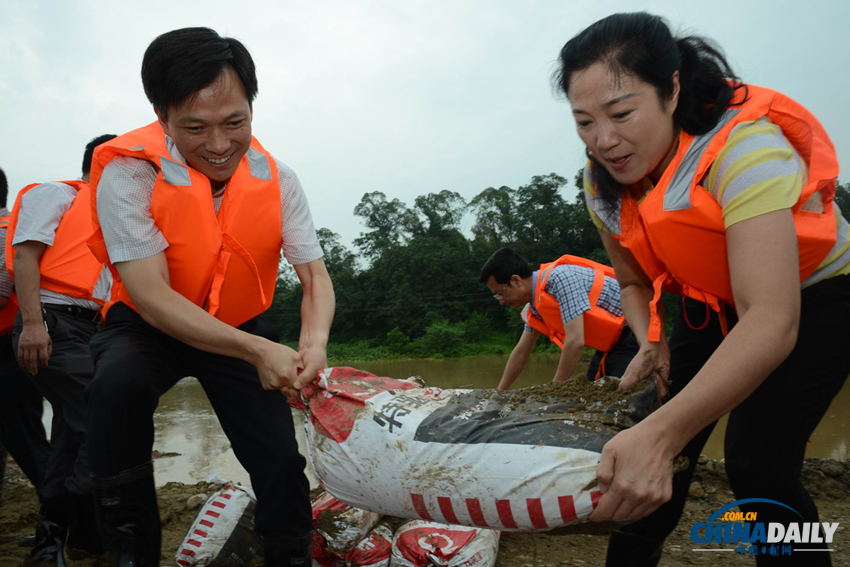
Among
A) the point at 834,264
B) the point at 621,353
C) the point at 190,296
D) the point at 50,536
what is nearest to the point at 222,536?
the point at 50,536

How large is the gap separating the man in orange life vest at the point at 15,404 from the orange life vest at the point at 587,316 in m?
3.22

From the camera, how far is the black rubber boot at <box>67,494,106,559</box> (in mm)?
2740

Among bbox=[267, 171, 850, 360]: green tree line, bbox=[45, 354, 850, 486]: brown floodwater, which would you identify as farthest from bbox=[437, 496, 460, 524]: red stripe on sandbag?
bbox=[267, 171, 850, 360]: green tree line

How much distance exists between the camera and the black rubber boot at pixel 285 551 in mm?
1964

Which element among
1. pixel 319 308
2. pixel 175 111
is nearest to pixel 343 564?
pixel 319 308

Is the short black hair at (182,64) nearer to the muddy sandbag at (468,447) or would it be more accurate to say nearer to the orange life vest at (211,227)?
the orange life vest at (211,227)

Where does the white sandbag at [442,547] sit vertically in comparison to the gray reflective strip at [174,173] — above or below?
below

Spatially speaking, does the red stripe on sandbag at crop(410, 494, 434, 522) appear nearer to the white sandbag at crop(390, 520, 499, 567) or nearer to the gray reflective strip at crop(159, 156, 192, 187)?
the white sandbag at crop(390, 520, 499, 567)

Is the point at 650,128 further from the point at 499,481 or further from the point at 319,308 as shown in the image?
the point at 319,308

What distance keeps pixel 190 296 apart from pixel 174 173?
413mm

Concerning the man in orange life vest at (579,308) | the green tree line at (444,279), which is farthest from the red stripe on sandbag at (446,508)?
the green tree line at (444,279)

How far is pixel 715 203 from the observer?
157cm

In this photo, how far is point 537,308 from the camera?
4.53 m

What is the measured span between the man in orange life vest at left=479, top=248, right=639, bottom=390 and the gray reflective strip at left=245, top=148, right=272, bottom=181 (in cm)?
246
